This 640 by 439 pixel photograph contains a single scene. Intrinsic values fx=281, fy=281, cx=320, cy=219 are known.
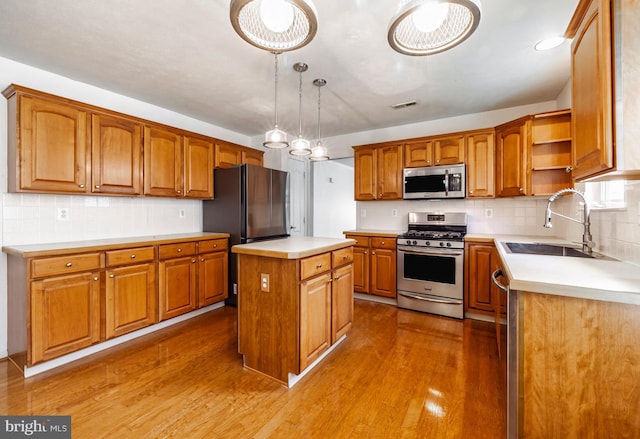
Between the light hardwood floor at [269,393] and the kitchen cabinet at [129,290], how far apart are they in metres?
0.21

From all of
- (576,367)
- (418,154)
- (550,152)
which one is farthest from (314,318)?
(550,152)

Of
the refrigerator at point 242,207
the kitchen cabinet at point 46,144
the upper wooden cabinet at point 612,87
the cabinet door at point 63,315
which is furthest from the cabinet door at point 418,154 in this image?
the cabinet door at point 63,315

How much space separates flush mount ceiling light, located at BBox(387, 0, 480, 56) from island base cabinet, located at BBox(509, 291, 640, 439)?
1092 mm

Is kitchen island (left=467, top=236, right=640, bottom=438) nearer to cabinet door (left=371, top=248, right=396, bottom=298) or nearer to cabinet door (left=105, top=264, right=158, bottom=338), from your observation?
cabinet door (left=371, top=248, right=396, bottom=298)

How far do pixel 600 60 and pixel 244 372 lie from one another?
104 inches

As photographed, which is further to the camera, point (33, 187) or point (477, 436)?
point (33, 187)

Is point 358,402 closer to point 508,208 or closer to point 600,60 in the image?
point 600,60

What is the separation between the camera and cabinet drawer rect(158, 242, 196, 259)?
2873 millimetres

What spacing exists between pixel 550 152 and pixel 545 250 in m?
1.21

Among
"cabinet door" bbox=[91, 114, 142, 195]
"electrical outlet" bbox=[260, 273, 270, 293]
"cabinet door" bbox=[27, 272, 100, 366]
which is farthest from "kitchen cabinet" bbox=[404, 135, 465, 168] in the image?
"cabinet door" bbox=[27, 272, 100, 366]

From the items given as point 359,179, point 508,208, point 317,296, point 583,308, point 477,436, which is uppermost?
point 359,179

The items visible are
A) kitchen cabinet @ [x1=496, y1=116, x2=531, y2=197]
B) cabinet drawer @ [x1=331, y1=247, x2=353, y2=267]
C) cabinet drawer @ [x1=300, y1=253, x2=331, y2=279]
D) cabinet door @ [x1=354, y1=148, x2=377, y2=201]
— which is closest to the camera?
cabinet drawer @ [x1=300, y1=253, x2=331, y2=279]

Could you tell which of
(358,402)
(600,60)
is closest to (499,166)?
(600,60)

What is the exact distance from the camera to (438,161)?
3.62 metres
